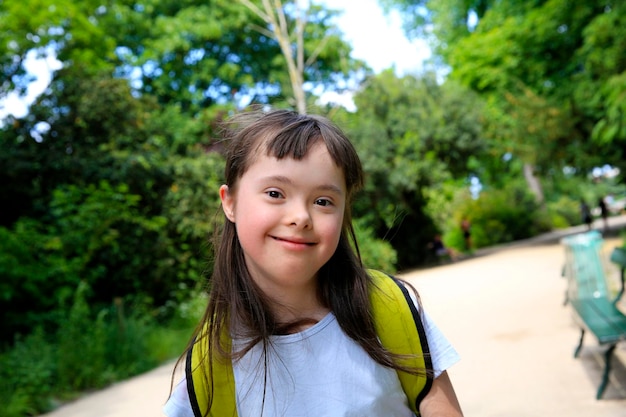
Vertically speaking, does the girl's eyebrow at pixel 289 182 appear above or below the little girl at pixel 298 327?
above

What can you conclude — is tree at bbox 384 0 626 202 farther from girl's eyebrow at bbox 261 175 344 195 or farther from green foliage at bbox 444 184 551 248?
girl's eyebrow at bbox 261 175 344 195

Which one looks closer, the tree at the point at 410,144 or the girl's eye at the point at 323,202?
the girl's eye at the point at 323,202

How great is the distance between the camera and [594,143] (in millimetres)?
16844

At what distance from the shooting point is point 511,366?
5.78 meters

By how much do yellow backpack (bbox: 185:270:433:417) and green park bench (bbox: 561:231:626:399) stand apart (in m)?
3.47

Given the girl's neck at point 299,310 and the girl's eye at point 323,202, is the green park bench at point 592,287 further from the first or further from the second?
the girl's eye at point 323,202

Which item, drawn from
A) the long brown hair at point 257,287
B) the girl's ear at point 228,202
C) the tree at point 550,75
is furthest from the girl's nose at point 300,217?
the tree at point 550,75

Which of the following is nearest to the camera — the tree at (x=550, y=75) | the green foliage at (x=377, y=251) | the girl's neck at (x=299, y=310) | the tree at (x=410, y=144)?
the girl's neck at (x=299, y=310)

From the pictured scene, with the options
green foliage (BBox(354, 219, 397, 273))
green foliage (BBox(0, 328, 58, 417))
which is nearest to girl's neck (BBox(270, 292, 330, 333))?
green foliage (BBox(0, 328, 58, 417))

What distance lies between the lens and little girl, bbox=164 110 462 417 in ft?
4.35

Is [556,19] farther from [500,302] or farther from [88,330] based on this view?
[88,330]

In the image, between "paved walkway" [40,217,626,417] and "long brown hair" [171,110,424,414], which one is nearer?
"long brown hair" [171,110,424,414]

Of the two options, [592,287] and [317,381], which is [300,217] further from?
[592,287]

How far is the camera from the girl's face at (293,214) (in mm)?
1334
